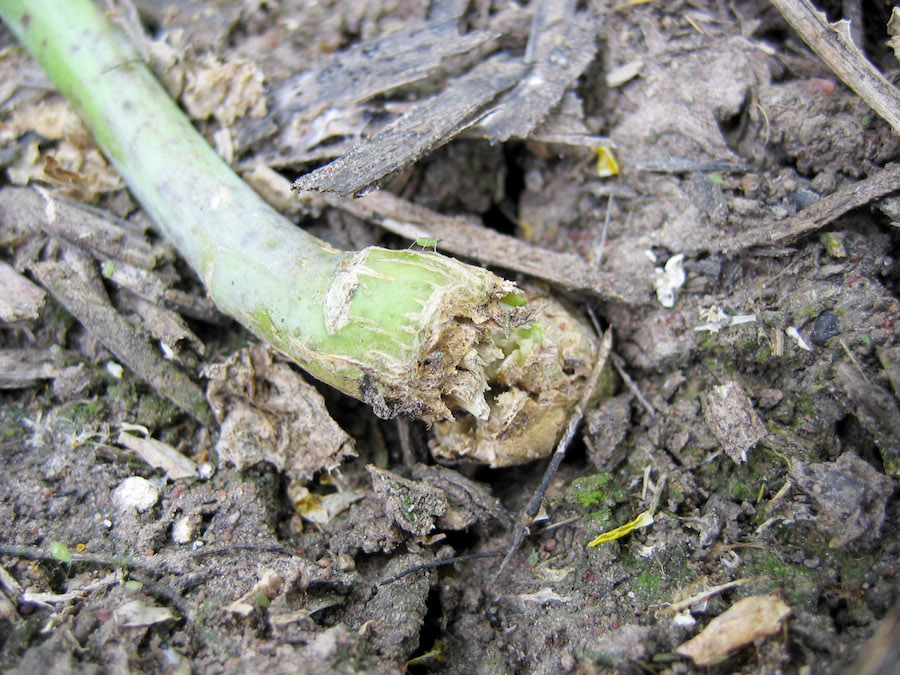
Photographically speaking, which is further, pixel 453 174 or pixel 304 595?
pixel 453 174

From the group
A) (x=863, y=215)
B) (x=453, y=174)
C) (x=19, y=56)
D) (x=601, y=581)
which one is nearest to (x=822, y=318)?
(x=863, y=215)

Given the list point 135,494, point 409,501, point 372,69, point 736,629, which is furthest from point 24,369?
point 736,629

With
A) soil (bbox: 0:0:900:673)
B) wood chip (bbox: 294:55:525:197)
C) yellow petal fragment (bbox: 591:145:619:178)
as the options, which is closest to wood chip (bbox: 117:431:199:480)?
soil (bbox: 0:0:900:673)

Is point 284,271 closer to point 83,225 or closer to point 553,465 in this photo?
point 83,225

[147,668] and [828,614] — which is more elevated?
[147,668]

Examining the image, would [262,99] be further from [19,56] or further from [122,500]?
[122,500]
